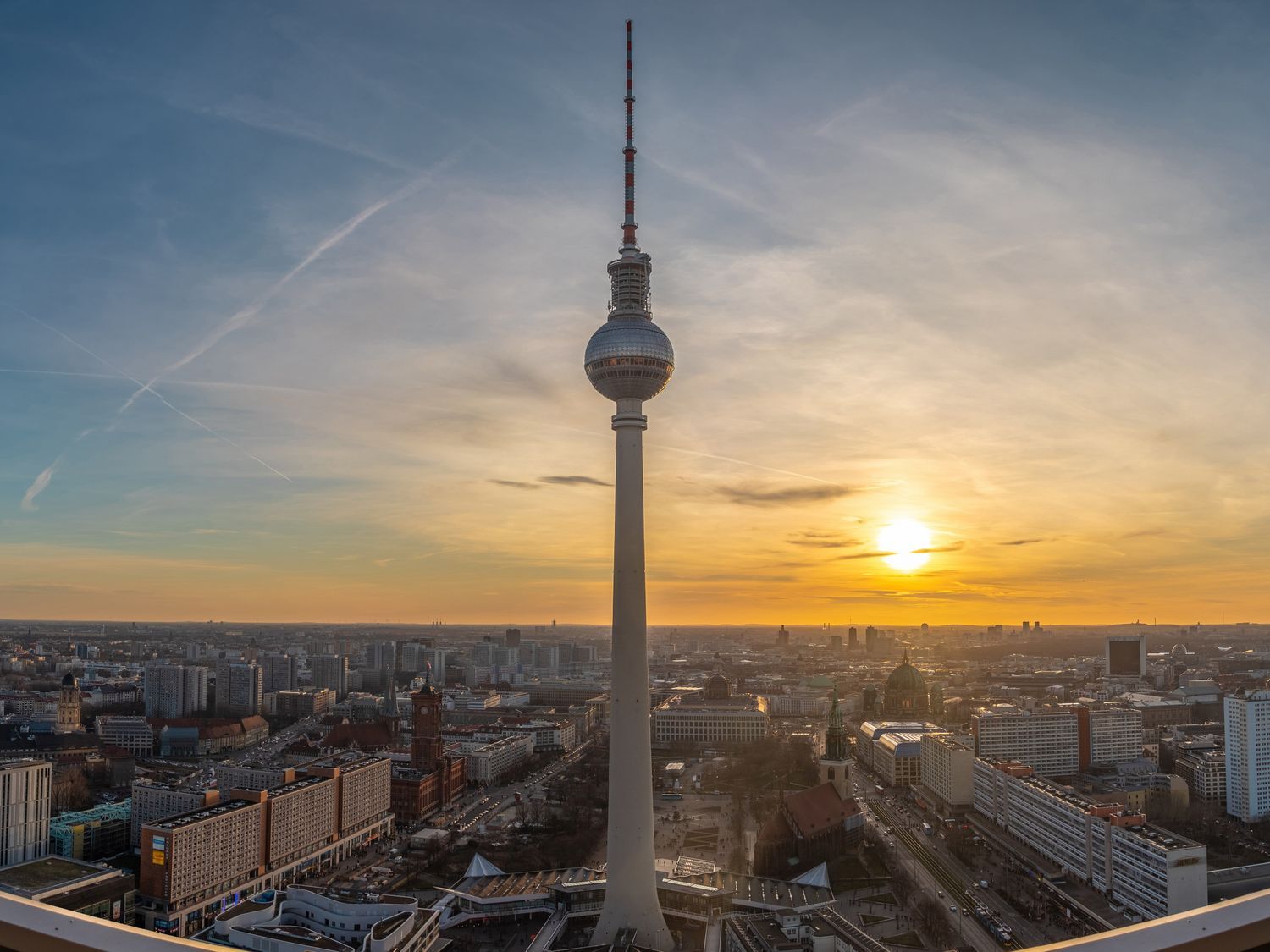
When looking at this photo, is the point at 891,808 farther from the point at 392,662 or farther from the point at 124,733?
the point at 392,662

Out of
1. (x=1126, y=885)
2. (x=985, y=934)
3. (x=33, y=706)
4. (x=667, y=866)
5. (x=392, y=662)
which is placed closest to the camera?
(x=985, y=934)

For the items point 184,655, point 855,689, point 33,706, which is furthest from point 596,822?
point 184,655

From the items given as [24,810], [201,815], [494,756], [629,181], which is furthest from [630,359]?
[494,756]

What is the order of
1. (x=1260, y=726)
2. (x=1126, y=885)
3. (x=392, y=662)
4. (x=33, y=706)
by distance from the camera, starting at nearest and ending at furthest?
(x=1126, y=885)
(x=1260, y=726)
(x=33, y=706)
(x=392, y=662)

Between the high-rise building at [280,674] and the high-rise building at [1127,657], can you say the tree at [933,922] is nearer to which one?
the high-rise building at [280,674]

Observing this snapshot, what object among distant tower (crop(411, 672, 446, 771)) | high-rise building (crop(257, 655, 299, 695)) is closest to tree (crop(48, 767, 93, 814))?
distant tower (crop(411, 672, 446, 771))

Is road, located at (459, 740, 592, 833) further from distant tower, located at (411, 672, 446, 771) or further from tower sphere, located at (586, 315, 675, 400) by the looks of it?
tower sphere, located at (586, 315, 675, 400)
